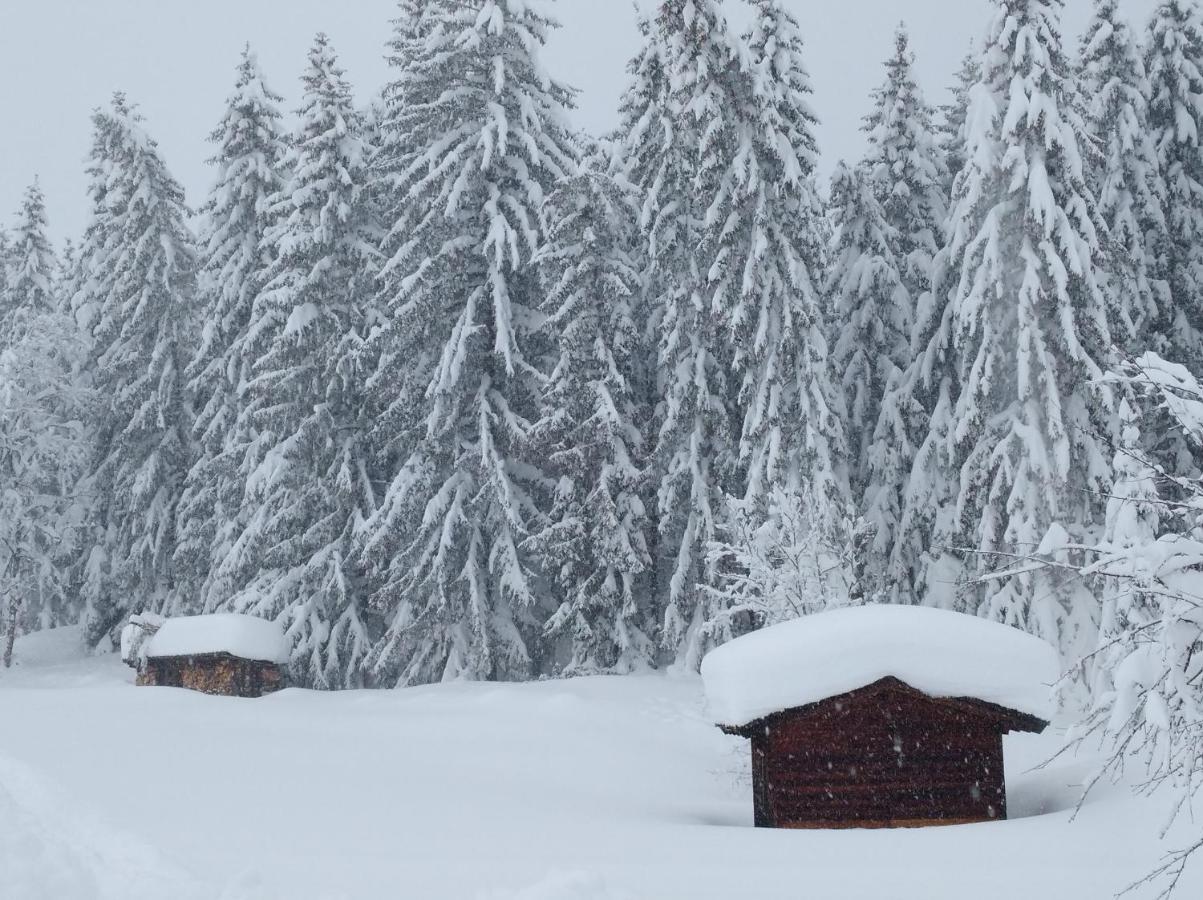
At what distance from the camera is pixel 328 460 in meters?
25.0

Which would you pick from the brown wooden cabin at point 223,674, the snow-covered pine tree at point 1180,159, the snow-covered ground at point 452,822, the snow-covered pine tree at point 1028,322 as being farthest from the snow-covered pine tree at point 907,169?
the brown wooden cabin at point 223,674

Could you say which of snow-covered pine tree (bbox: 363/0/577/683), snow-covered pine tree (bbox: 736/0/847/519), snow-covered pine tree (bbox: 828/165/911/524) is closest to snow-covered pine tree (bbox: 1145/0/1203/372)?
snow-covered pine tree (bbox: 828/165/911/524)

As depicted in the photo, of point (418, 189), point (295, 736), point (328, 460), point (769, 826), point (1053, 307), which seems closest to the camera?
point (769, 826)

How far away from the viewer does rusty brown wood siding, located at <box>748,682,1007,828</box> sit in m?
11.3

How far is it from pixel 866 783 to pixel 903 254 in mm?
16758

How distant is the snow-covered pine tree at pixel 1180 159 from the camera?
74.0ft

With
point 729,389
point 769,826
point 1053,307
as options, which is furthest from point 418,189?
point 769,826

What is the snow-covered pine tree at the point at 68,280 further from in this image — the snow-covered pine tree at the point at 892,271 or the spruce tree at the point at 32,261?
the snow-covered pine tree at the point at 892,271

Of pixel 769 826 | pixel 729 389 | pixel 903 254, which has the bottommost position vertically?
pixel 769 826

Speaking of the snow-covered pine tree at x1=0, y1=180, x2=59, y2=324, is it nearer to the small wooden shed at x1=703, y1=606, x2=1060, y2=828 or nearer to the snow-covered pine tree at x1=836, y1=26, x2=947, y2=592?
the snow-covered pine tree at x1=836, y1=26, x2=947, y2=592

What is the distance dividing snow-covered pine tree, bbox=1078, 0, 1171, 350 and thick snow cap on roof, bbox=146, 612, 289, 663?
19026 millimetres

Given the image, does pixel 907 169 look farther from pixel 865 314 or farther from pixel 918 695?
pixel 918 695

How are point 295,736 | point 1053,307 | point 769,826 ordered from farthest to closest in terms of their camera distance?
1. point 1053,307
2. point 295,736
3. point 769,826

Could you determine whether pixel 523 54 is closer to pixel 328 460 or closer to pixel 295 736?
pixel 328 460
